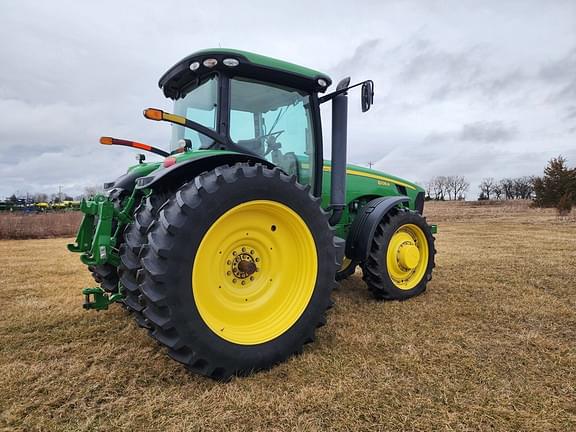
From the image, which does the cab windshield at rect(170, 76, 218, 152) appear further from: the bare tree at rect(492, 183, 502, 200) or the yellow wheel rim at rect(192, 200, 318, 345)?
the bare tree at rect(492, 183, 502, 200)

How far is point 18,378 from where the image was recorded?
92.0 inches

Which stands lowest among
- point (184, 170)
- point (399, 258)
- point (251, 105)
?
point (399, 258)

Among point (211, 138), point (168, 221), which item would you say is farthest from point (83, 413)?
point (211, 138)

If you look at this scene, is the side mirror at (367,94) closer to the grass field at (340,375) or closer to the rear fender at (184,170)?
the rear fender at (184,170)

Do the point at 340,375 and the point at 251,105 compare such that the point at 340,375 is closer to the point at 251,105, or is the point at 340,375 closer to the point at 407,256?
the point at 407,256

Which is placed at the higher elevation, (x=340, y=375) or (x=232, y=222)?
(x=232, y=222)

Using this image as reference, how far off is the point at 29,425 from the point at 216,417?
897 millimetres

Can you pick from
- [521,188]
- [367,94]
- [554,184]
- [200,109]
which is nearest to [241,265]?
[200,109]

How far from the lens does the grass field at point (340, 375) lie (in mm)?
1935

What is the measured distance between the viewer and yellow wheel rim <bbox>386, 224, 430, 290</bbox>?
4203 mm

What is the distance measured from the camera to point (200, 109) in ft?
10.5

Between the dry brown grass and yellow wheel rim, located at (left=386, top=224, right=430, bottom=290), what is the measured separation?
13.3m

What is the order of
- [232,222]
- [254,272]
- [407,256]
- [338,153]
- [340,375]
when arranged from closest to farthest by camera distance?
1. [340,375]
2. [232,222]
3. [254,272]
4. [338,153]
5. [407,256]

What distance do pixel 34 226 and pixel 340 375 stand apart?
14.6 metres
